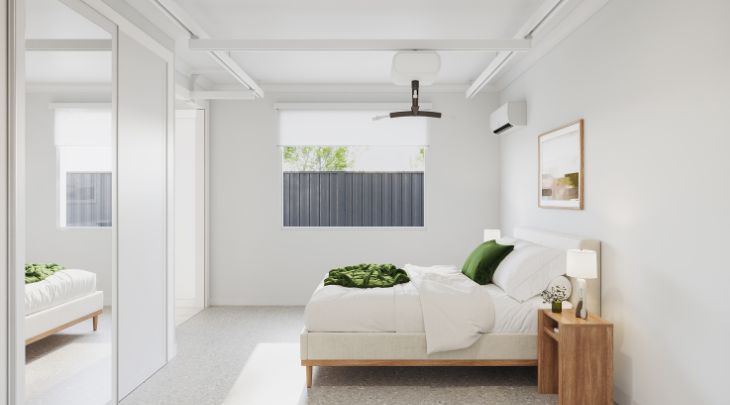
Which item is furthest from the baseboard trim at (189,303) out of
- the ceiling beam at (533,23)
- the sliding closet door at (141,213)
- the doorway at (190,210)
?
the ceiling beam at (533,23)

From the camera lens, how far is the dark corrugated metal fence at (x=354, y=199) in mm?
5727

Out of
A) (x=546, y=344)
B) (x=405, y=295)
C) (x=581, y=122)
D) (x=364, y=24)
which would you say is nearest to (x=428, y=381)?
(x=405, y=295)

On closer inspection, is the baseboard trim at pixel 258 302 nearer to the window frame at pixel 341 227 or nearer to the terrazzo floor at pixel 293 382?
the window frame at pixel 341 227

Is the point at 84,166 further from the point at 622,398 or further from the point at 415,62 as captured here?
the point at 622,398

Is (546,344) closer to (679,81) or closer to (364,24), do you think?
(679,81)

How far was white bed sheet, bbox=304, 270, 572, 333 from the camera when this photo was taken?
3.04 m

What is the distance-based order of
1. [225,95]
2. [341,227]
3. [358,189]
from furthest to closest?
[358,189], [341,227], [225,95]

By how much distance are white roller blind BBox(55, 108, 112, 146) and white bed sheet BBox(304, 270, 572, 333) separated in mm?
1757

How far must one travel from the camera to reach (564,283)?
309 centimetres

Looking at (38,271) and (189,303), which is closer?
(38,271)

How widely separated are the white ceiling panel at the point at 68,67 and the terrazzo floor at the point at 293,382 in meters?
2.05

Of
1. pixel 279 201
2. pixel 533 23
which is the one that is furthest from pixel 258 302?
pixel 533 23

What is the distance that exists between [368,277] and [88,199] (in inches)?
81.3

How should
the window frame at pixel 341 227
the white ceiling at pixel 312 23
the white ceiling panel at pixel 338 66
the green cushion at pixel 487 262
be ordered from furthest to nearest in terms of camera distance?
the window frame at pixel 341 227
the white ceiling panel at pixel 338 66
the green cushion at pixel 487 262
the white ceiling at pixel 312 23
